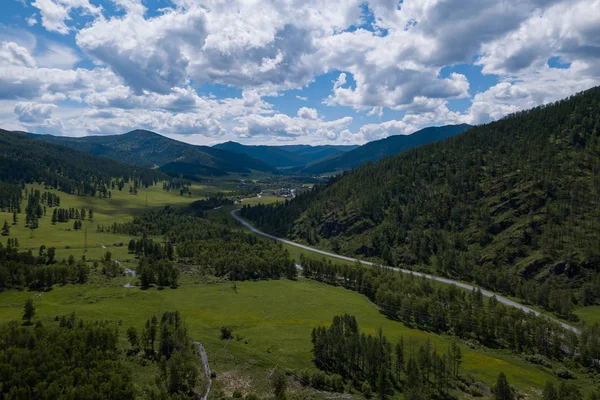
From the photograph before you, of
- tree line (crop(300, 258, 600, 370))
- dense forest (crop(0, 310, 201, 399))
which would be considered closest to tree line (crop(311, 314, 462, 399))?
tree line (crop(300, 258, 600, 370))

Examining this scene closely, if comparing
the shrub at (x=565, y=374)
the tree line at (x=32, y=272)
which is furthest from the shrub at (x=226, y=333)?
the shrub at (x=565, y=374)

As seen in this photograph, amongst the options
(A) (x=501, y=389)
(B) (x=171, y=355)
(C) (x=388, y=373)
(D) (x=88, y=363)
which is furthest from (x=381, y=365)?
(D) (x=88, y=363)

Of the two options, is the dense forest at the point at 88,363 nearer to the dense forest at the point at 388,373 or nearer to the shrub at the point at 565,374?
the dense forest at the point at 388,373

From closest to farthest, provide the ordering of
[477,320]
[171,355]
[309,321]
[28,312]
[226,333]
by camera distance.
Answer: [171,355] < [226,333] < [28,312] < [477,320] < [309,321]

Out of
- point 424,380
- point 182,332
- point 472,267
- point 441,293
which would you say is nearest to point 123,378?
point 182,332

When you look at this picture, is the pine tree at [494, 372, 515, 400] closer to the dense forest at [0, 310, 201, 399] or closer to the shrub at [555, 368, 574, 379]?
the shrub at [555, 368, 574, 379]

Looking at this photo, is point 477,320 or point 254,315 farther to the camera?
point 254,315

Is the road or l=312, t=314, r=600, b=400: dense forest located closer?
the road

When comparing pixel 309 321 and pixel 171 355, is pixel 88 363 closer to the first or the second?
pixel 171 355
